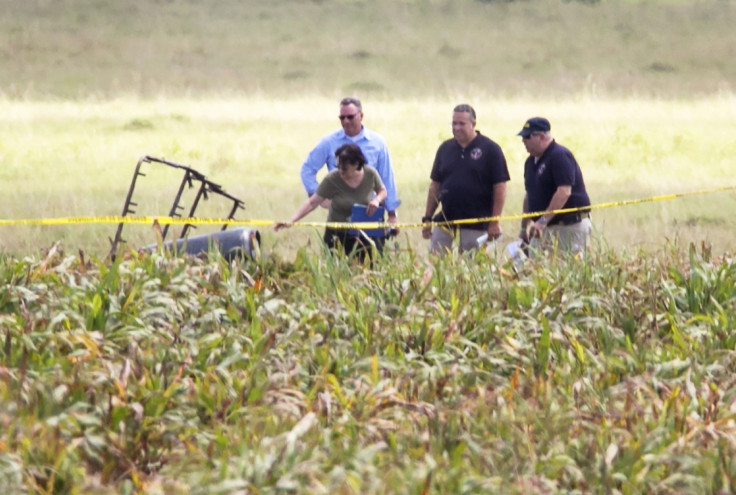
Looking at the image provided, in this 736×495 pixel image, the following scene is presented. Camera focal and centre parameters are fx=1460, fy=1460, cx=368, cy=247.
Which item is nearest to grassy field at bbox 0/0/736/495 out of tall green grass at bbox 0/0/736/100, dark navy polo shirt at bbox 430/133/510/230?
dark navy polo shirt at bbox 430/133/510/230

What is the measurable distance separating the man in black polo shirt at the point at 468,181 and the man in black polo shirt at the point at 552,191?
0.23 metres

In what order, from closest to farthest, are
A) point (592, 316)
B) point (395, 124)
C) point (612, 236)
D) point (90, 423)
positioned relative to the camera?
point (90, 423) → point (592, 316) → point (612, 236) → point (395, 124)

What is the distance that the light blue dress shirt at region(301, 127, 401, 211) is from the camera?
36.2ft

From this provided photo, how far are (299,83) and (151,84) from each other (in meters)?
5.62

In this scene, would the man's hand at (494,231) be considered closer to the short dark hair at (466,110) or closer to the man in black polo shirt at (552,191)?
the man in black polo shirt at (552,191)

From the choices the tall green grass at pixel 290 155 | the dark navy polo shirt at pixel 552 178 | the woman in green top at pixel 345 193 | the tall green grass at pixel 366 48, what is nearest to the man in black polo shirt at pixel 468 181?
the dark navy polo shirt at pixel 552 178

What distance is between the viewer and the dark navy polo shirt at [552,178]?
33.2ft

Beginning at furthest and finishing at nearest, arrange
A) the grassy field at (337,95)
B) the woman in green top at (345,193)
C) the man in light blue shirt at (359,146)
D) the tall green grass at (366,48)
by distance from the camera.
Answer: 1. the tall green grass at (366,48)
2. the grassy field at (337,95)
3. the man in light blue shirt at (359,146)
4. the woman in green top at (345,193)

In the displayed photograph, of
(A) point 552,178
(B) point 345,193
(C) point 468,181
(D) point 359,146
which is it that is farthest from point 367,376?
(D) point 359,146

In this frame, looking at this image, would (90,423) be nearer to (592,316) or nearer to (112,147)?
(592,316)

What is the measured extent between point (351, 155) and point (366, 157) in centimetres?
101

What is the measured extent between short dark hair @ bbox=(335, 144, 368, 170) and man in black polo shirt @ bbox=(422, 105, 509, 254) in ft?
2.24

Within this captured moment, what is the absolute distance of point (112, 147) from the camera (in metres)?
27.2

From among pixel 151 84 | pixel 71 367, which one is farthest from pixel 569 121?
pixel 71 367
